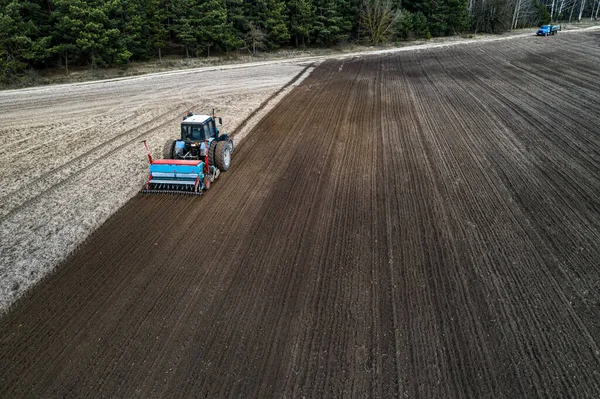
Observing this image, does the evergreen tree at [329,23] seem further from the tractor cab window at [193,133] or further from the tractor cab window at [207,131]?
the tractor cab window at [193,133]

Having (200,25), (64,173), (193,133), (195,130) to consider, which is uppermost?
(200,25)

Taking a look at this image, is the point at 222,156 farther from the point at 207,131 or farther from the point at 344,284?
the point at 344,284

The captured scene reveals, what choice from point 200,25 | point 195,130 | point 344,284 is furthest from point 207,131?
point 200,25

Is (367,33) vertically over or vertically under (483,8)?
under

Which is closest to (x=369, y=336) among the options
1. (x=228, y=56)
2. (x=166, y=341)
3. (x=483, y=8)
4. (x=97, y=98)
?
(x=166, y=341)

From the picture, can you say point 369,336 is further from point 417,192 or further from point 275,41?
point 275,41

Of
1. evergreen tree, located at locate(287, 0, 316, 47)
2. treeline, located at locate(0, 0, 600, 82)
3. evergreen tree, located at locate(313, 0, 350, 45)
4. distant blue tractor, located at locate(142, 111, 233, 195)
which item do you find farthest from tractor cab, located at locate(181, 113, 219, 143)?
evergreen tree, located at locate(313, 0, 350, 45)

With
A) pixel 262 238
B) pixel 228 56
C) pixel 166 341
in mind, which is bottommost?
pixel 166 341

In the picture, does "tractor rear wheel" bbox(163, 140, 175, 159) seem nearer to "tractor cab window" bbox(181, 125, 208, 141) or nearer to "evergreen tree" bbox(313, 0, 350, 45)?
"tractor cab window" bbox(181, 125, 208, 141)
